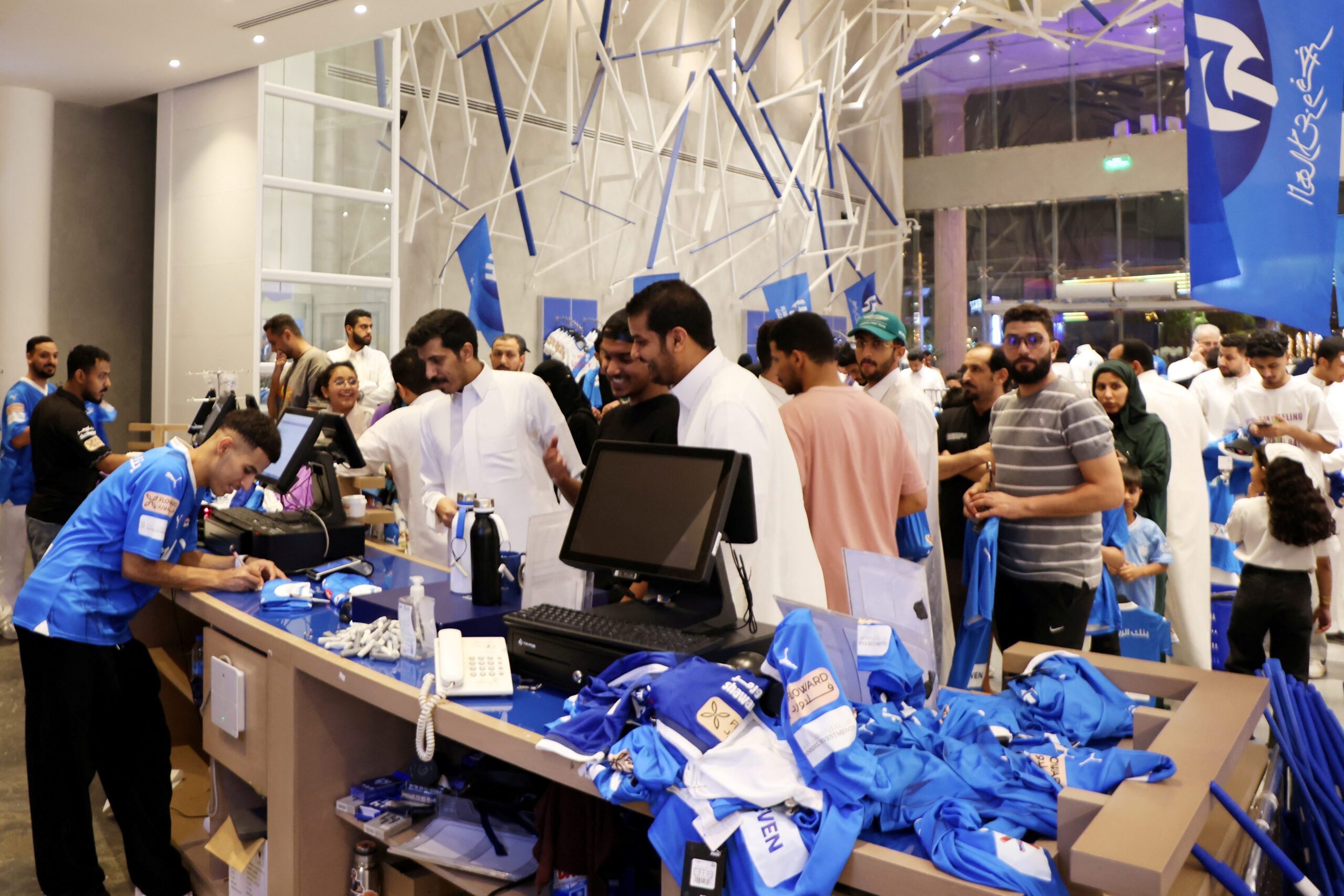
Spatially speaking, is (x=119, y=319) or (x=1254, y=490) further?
(x=119, y=319)

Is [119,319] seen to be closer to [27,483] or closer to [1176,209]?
[27,483]

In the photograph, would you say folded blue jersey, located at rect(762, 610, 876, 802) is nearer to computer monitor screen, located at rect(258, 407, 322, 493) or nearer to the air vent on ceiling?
computer monitor screen, located at rect(258, 407, 322, 493)

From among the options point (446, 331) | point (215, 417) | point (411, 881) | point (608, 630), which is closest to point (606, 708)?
point (608, 630)

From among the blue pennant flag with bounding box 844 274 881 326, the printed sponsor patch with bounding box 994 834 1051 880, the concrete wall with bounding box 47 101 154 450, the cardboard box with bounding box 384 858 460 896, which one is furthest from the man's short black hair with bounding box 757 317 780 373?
the blue pennant flag with bounding box 844 274 881 326

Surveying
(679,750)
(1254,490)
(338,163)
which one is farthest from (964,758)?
(338,163)

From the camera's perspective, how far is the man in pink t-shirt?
2.98 meters

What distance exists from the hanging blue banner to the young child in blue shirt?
2.17m

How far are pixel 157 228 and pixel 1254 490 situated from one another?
6731 millimetres

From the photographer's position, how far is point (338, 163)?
22.7 ft

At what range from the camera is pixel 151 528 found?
2.71 metres

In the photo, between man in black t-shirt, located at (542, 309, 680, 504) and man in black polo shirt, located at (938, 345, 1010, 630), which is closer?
man in black t-shirt, located at (542, 309, 680, 504)

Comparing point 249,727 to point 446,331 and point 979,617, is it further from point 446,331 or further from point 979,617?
point 979,617

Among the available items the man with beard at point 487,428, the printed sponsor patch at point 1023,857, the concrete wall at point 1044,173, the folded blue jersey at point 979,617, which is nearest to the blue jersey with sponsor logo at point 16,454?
the man with beard at point 487,428

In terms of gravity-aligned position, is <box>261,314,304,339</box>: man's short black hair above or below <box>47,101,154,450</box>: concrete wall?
below
